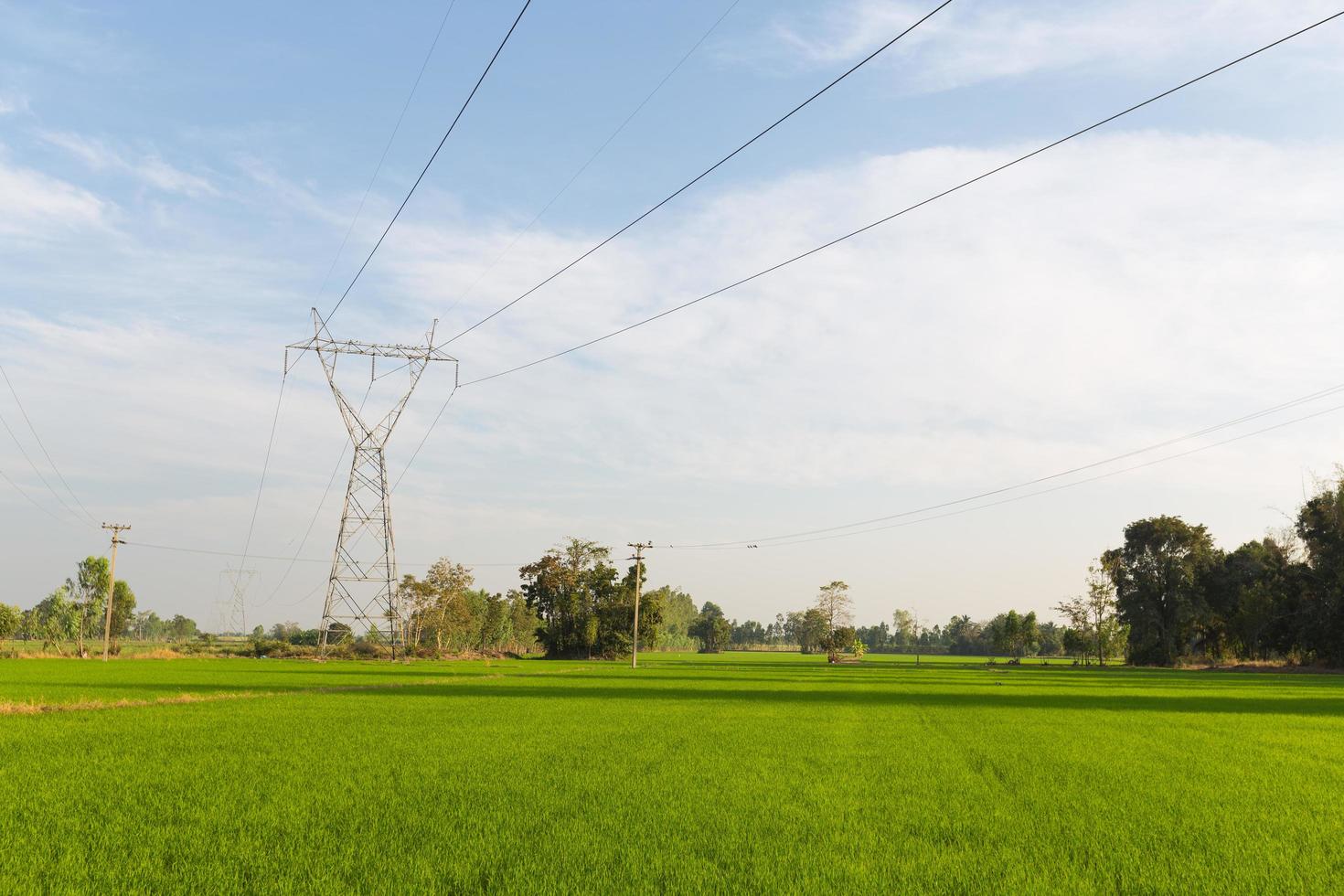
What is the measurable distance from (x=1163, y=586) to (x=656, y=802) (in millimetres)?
104769

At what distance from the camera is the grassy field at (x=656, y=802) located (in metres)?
9.66

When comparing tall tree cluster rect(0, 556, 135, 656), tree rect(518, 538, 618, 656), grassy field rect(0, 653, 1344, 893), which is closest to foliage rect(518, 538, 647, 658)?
tree rect(518, 538, 618, 656)

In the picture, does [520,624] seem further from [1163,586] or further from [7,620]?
[1163,586]

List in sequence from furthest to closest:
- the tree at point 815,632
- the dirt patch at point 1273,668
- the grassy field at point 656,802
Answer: the tree at point 815,632, the dirt patch at point 1273,668, the grassy field at point 656,802

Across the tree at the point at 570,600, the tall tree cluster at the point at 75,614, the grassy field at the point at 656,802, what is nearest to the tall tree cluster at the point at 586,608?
the tree at the point at 570,600

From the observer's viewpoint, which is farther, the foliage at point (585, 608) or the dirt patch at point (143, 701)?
the foliage at point (585, 608)

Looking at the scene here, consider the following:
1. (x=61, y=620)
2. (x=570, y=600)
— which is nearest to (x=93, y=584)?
(x=61, y=620)

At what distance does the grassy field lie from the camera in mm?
9656

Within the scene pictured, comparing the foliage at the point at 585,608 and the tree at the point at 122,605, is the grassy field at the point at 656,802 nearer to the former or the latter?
the foliage at the point at 585,608

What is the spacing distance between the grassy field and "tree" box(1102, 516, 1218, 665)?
79.8 meters

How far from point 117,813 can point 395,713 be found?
55.4 ft

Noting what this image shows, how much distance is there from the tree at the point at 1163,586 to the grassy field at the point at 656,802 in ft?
262

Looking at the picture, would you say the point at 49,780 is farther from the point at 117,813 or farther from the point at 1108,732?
the point at 1108,732

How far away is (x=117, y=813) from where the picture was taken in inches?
481
